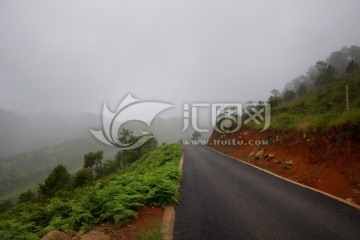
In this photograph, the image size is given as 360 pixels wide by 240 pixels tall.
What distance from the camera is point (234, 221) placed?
6.79 m

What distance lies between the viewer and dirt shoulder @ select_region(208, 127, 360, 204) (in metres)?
8.86

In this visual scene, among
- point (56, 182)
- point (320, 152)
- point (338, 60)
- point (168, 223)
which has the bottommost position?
point (56, 182)

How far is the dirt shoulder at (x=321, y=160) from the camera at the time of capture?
8859 millimetres

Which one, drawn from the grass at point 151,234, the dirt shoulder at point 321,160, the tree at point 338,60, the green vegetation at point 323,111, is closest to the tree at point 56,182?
the green vegetation at point 323,111

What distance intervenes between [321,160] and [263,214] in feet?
18.6

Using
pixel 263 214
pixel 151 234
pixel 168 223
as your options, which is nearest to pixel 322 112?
pixel 263 214

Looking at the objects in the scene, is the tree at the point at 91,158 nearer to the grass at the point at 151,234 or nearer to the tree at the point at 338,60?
the grass at the point at 151,234

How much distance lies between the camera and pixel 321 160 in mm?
11172

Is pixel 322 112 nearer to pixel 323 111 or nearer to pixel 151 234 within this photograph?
pixel 323 111

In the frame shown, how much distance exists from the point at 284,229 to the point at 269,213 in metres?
1.21

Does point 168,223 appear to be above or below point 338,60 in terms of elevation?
below

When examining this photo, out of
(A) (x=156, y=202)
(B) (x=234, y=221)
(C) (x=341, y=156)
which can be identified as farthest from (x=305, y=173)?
(A) (x=156, y=202)

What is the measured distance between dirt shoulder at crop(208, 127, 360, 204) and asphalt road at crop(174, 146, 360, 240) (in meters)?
0.86

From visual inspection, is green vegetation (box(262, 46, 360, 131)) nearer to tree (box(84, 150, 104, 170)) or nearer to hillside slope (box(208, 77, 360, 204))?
hillside slope (box(208, 77, 360, 204))
